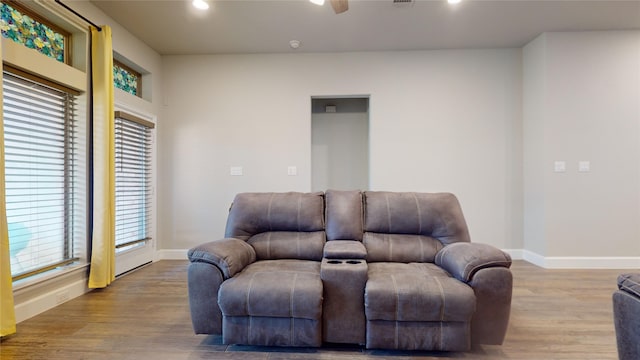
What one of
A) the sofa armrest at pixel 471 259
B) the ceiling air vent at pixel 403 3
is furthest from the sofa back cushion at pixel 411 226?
the ceiling air vent at pixel 403 3

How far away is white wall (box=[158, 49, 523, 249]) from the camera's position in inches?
159

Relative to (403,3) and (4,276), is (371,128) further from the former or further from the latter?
(4,276)

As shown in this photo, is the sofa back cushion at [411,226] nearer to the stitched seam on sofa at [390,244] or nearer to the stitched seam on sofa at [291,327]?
the stitched seam on sofa at [390,244]

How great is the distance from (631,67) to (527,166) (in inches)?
62.7

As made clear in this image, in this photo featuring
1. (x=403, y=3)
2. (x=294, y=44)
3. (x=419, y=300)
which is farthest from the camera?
(x=294, y=44)

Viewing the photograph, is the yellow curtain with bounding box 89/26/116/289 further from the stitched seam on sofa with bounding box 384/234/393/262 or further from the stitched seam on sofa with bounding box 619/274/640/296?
the stitched seam on sofa with bounding box 619/274/640/296

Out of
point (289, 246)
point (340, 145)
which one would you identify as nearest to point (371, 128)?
point (340, 145)

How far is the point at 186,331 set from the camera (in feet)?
6.98

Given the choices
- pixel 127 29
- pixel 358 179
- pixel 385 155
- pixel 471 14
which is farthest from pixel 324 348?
pixel 127 29

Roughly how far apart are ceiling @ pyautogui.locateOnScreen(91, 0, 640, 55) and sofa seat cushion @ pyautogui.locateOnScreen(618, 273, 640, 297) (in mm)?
2737

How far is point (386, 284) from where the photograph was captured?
5.82 ft

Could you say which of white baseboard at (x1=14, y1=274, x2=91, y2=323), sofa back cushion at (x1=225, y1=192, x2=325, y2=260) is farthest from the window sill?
sofa back cushion at (x1=225, y1=192, x2=325, y2=260)

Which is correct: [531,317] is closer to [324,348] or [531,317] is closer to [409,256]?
[409,256]

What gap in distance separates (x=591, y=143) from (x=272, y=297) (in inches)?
166
